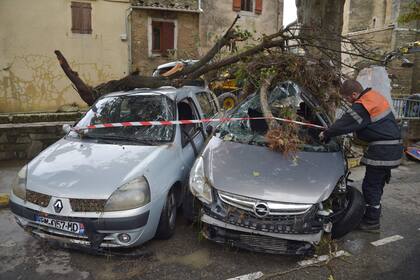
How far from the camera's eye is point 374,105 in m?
4.00

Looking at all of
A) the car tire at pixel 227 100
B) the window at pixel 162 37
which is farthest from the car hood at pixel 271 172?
the window at pixel 162 37

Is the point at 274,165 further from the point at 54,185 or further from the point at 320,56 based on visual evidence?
the point at 320,56

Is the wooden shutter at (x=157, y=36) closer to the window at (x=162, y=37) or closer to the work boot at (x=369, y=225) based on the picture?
the window at (x=162, y=37)

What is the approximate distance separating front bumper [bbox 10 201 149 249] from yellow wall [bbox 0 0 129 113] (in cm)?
1135

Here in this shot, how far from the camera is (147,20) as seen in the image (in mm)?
14531

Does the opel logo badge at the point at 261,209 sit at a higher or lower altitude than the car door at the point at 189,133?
lower

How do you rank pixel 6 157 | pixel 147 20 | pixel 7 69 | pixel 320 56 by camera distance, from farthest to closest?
pixel 147 20
pixel 7 69
pixel 6 157
pixel 320 56

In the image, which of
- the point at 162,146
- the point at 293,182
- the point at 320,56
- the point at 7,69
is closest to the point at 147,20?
the point at 7,69

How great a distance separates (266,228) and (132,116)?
2.40 m

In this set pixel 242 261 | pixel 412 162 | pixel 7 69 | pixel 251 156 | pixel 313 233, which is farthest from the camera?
pixel 7 69

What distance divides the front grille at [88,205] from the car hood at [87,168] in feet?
0.13

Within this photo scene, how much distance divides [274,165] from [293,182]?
34cm

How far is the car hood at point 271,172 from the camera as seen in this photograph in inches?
129

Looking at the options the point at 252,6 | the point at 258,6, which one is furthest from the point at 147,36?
the point at 258,6
